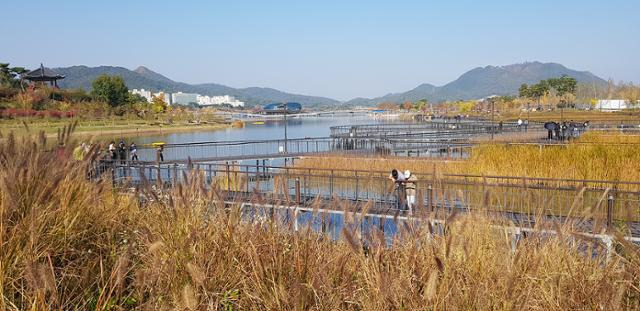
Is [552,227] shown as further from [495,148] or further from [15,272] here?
[495,148]

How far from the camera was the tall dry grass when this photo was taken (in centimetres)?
288

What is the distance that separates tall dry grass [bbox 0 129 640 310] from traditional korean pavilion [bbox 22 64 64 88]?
288ft

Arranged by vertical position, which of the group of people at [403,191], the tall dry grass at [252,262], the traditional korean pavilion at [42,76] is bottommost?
the group of people at [403,191]

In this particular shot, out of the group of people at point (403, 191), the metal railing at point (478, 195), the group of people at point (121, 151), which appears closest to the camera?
the metal railing at point (478, 195)

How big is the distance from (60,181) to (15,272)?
114 cm

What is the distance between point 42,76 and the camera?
82312 mm

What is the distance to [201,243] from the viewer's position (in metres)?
3.65

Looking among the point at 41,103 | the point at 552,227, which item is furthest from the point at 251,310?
the point at 41,103

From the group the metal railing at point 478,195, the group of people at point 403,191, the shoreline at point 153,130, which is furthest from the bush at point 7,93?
the group of people at point 403,191

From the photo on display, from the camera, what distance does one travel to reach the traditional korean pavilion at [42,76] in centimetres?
8281

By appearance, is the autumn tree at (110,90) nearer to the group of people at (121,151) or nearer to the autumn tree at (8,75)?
the autumn tree at (8,75)

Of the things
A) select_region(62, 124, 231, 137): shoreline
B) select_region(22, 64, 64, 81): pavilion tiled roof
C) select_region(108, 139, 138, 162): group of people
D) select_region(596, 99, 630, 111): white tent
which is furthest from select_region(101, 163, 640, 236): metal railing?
select_region(596, 99, 630, 111): white tent

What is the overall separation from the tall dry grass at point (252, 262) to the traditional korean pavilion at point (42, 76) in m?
87.9

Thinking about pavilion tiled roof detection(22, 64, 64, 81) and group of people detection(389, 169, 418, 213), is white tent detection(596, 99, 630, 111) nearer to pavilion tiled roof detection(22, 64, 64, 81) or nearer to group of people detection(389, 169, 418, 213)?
pavilion tiled roof detection(22, 64, 64, 81)
